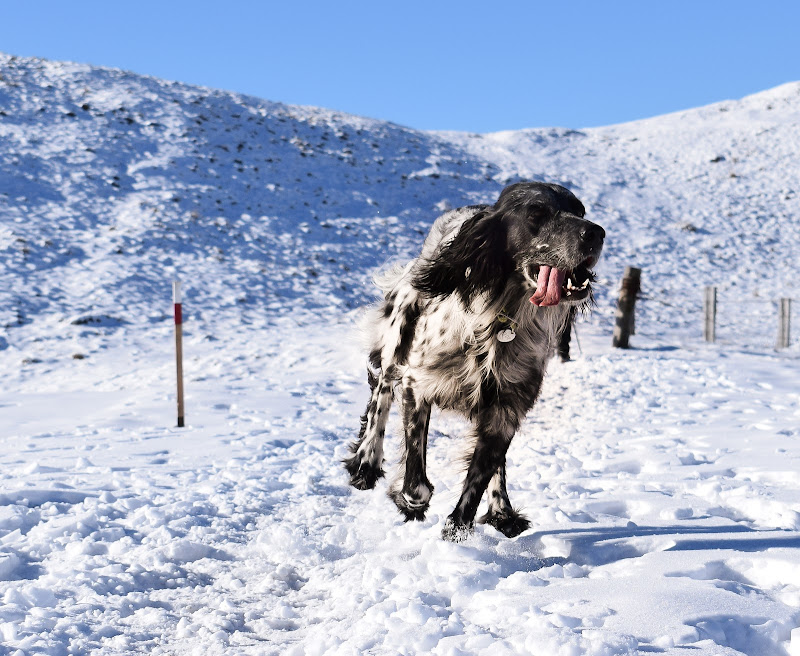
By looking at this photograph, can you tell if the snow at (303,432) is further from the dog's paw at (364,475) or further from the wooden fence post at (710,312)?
the wooden fence post at (710,312)

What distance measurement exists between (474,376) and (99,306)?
1128 centimetres

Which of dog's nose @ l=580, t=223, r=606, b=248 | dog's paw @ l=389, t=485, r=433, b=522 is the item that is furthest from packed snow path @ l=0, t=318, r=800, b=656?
dog's nose @ l=580, t=223, r=606, b=248

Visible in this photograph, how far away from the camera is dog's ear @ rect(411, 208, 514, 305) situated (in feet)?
11.5

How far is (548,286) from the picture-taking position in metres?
3.25

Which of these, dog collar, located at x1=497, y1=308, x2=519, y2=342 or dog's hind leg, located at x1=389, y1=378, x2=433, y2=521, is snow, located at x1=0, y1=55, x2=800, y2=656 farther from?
dog collar, located at x1=497, y1=308, x2=519, y2=342

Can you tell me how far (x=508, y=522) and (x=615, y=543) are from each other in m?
0.59

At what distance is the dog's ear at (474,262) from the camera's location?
11.5 ft

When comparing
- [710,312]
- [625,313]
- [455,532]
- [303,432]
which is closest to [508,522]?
[455,532]

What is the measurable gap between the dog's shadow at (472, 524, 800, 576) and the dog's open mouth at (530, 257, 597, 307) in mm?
1139

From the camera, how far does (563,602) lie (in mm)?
2658

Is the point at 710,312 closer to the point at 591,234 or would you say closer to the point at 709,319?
the point at 709,319

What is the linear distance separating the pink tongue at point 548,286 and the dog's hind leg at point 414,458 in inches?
37.9

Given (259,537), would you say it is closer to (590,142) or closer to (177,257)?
(177,257)

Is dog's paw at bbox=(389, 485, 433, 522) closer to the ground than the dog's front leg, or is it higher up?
closer to the ground
